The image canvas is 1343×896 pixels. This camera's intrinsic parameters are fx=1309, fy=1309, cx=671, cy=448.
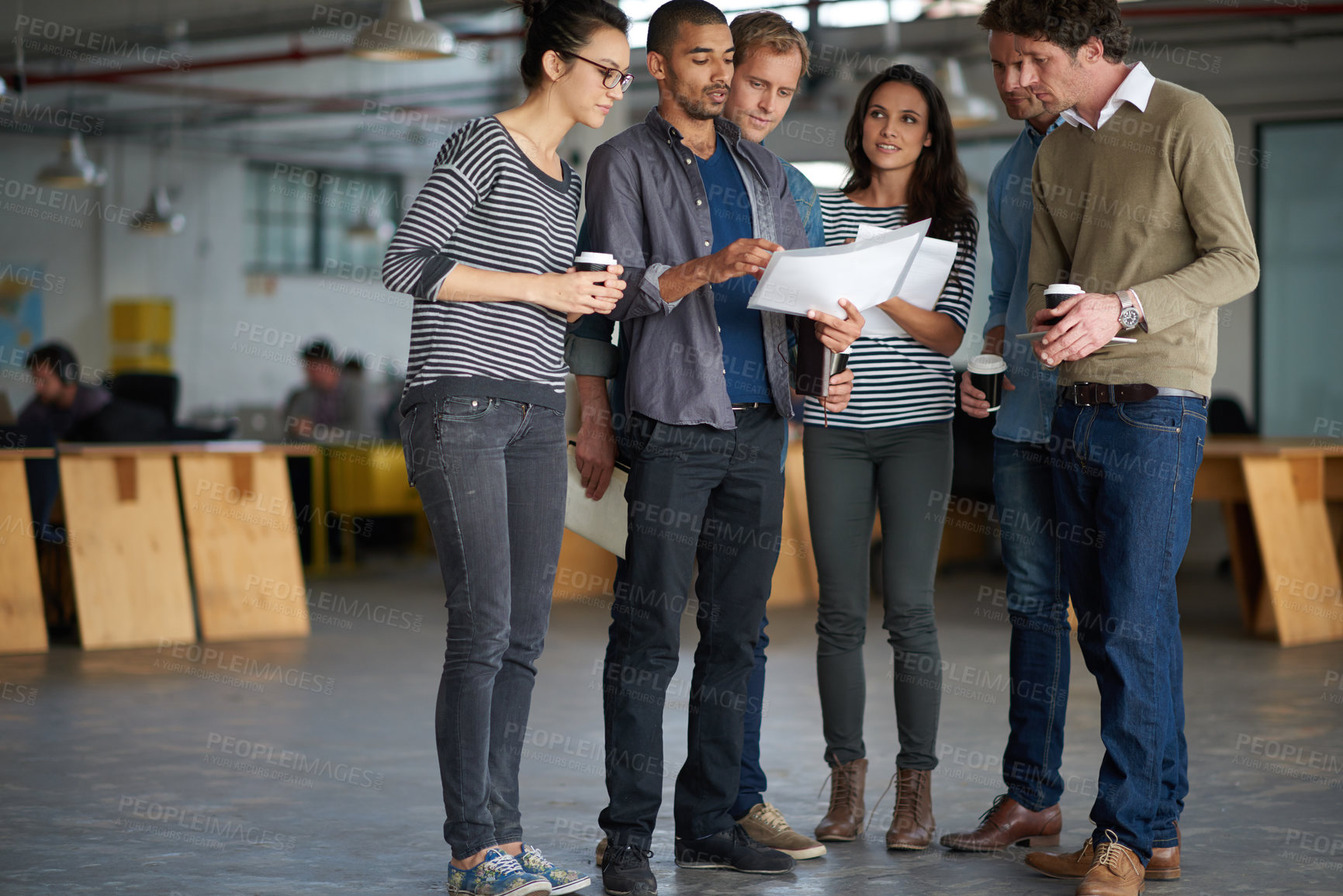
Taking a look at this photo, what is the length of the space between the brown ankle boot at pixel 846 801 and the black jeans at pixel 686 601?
298 millimetres

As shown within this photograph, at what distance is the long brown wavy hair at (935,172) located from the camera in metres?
2.61

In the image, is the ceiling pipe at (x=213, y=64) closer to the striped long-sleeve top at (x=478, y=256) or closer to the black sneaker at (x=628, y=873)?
the striped long-sleeve top at (x=478, y=256)

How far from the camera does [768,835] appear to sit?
8.12 feet

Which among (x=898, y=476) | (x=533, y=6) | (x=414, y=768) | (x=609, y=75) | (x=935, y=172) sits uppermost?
(x=533, y=6)

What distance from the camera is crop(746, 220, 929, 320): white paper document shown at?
2039 millimetres

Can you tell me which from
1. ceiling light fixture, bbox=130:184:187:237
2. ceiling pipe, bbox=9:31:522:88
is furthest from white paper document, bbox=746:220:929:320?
ceiling light fixture, bbox=130:184:187:237

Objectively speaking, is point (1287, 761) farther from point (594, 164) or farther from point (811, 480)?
point (594, 164)

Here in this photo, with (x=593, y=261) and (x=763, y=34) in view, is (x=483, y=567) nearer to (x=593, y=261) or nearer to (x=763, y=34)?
(x=593, y=261)

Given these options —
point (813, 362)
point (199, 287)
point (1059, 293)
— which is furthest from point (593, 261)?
point (199, 287)

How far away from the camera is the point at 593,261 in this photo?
6.72 feet

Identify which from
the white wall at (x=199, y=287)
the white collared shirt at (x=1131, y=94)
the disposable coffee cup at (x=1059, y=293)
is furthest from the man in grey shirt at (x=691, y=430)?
the white wall at (x=199, y=287)

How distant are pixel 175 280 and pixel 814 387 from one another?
13426mm

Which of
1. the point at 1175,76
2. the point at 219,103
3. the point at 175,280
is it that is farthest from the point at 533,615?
the point at 175,280

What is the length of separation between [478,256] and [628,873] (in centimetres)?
106
